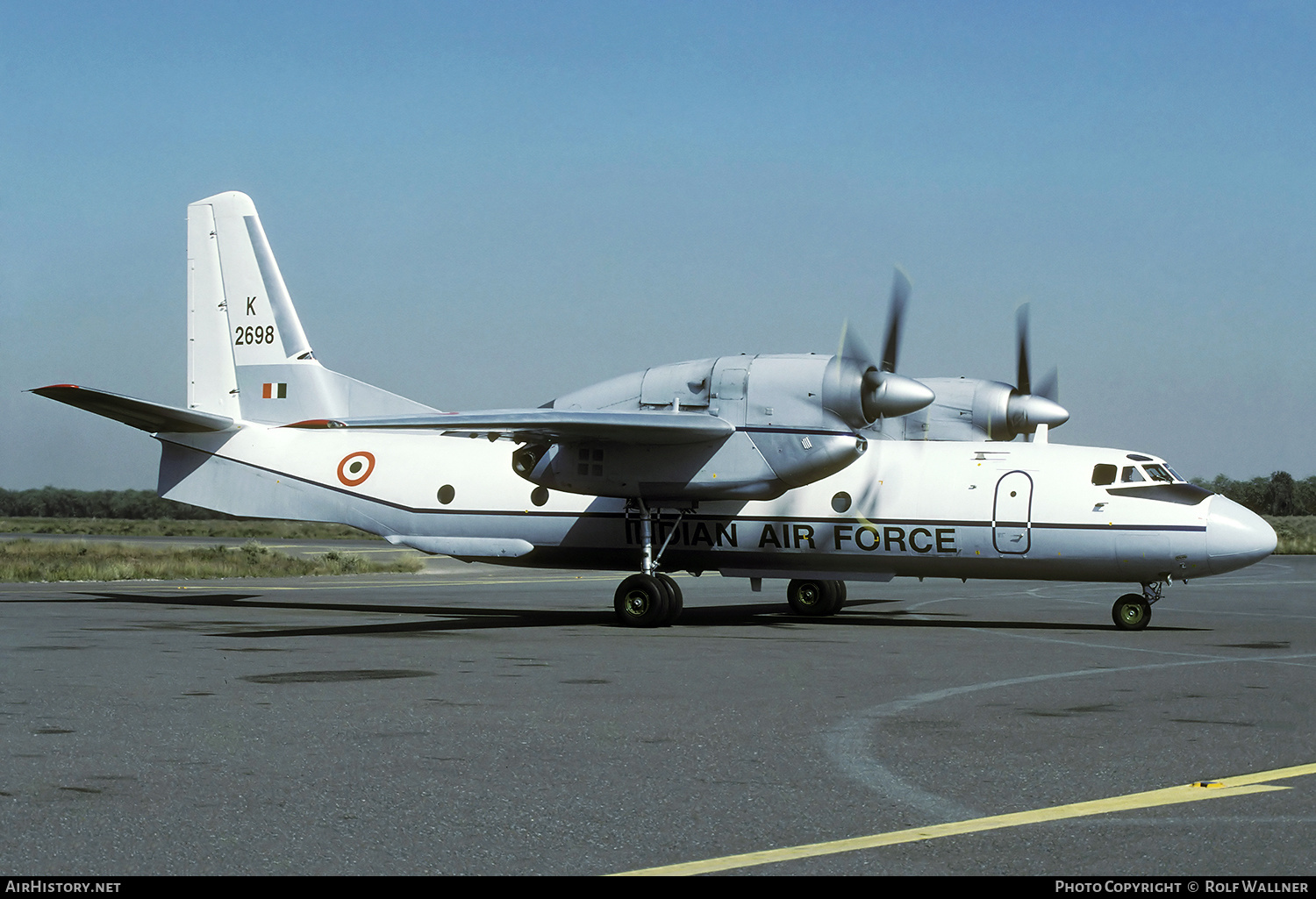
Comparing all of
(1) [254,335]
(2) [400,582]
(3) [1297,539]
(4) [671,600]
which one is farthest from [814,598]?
(3) [1297,539]

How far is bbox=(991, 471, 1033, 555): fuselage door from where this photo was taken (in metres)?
19.9

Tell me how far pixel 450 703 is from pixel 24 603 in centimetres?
1530

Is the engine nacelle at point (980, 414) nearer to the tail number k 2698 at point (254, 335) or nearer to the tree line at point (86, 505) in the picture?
the tail number k 2698 at point (254, 335)

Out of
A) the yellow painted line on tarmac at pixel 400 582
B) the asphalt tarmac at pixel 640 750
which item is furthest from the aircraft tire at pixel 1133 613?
the yellow painted line on tarmac at pixel 400 582

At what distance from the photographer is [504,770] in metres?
7.76

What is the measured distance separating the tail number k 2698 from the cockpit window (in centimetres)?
1710

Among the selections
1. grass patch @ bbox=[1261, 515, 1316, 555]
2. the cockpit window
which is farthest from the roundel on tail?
grass patch @ bbox=[1261, 515, 1316, 555]

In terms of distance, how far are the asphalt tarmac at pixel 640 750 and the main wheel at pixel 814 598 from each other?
467 centimetres

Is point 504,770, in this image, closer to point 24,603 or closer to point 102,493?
point 24,603

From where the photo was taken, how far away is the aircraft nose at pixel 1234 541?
19.0 metres

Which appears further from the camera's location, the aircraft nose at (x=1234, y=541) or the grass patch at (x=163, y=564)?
the grass patch at (x=163, y=564)

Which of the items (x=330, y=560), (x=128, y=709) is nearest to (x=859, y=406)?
(x=128, y=709)

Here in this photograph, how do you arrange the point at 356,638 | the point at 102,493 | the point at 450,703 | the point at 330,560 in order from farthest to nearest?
the point at 102,493, the point at 330,560, the point at 356,638, the point at 450,703

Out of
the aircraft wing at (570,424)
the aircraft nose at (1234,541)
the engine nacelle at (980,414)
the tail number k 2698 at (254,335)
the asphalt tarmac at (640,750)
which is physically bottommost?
the asphalt tarmac at (640,750)
